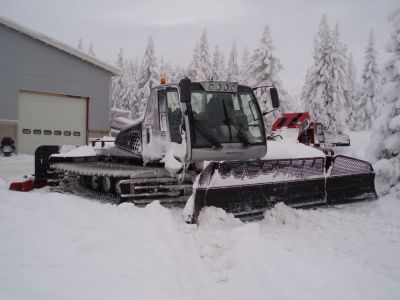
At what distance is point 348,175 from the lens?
7.76 meters

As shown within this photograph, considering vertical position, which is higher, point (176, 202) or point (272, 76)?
point (272, 76)

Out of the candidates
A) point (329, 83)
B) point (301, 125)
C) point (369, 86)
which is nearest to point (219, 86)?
point (301, 125)

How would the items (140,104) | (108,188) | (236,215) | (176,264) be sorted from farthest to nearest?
(140,104)
(108,188)
(236,215)
(176,264)

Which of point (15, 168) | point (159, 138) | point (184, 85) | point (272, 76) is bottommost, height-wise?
point (15, 168)

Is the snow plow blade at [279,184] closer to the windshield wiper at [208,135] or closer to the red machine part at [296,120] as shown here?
the windshield wiper at [208,135]

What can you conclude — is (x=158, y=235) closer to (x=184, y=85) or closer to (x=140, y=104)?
(x=184, y=85)

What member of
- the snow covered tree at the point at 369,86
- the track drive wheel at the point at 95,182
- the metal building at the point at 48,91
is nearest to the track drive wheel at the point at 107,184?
the track drive wheel at the point at 95,182

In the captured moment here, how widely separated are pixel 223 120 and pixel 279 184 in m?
1.60

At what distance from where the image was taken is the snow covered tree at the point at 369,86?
4656 centimetres

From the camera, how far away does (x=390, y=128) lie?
9.29 meters

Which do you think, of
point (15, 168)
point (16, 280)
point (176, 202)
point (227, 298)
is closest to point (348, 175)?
point (176, 202)

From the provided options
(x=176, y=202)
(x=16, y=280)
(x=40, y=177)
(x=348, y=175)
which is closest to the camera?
(x=16, y=280)

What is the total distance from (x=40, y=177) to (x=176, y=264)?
760 centimetres

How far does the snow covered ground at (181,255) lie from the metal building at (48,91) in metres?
16.2
